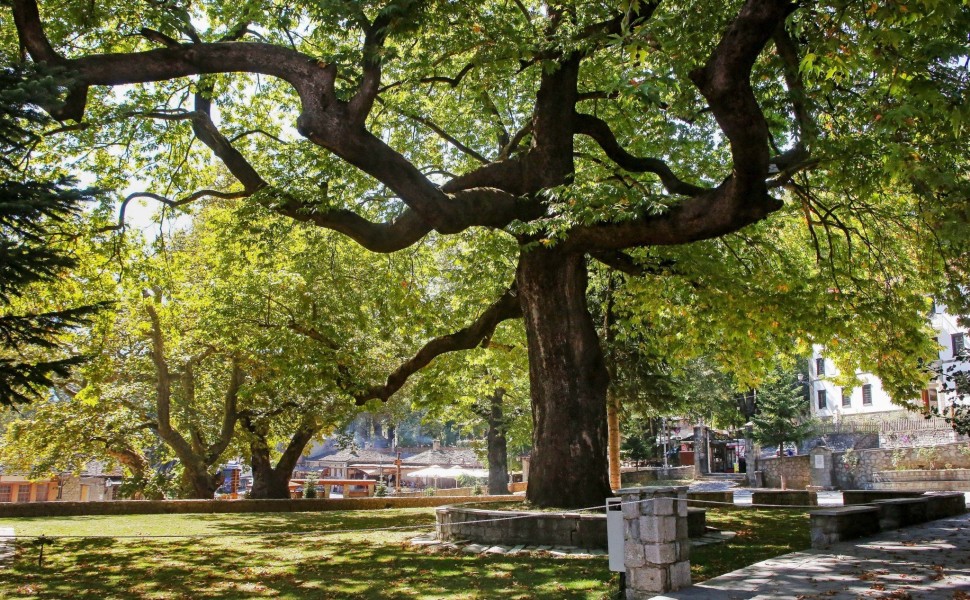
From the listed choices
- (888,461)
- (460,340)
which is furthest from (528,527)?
(888,461)

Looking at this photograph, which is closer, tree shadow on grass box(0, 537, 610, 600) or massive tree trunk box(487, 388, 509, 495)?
tree shadow on grass box(0, 537, 610, 600)

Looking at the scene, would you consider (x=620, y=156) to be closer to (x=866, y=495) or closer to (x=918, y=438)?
(x=866, y=495)

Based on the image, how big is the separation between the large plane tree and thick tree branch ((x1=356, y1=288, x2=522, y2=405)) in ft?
0.22

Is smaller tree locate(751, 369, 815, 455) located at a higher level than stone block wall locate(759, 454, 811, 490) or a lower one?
higher

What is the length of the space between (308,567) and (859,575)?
270 inches

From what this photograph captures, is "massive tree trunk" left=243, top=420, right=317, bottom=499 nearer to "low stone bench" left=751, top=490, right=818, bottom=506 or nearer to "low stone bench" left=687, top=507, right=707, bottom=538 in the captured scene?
"low stone bench" left=751, top=490, right=818, bottom=506

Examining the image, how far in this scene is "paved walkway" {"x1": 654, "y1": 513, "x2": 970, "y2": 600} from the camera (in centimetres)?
702

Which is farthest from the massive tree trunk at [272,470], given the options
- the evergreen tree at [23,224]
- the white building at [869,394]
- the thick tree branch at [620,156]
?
the white building at [869,394]

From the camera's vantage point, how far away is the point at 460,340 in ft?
51.8

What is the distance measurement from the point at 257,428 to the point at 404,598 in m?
18.1

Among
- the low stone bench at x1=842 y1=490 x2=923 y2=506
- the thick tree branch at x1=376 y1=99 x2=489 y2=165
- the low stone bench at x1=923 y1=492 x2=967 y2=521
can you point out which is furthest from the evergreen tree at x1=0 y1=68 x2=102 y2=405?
the low stone bench at x1=842 y1=490 x2=923 y2=506

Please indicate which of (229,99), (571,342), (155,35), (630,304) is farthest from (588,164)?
(155,35)

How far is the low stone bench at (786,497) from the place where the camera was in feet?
65.1

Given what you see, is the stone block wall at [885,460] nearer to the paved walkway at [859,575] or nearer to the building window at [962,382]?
the building window at [962,382]
